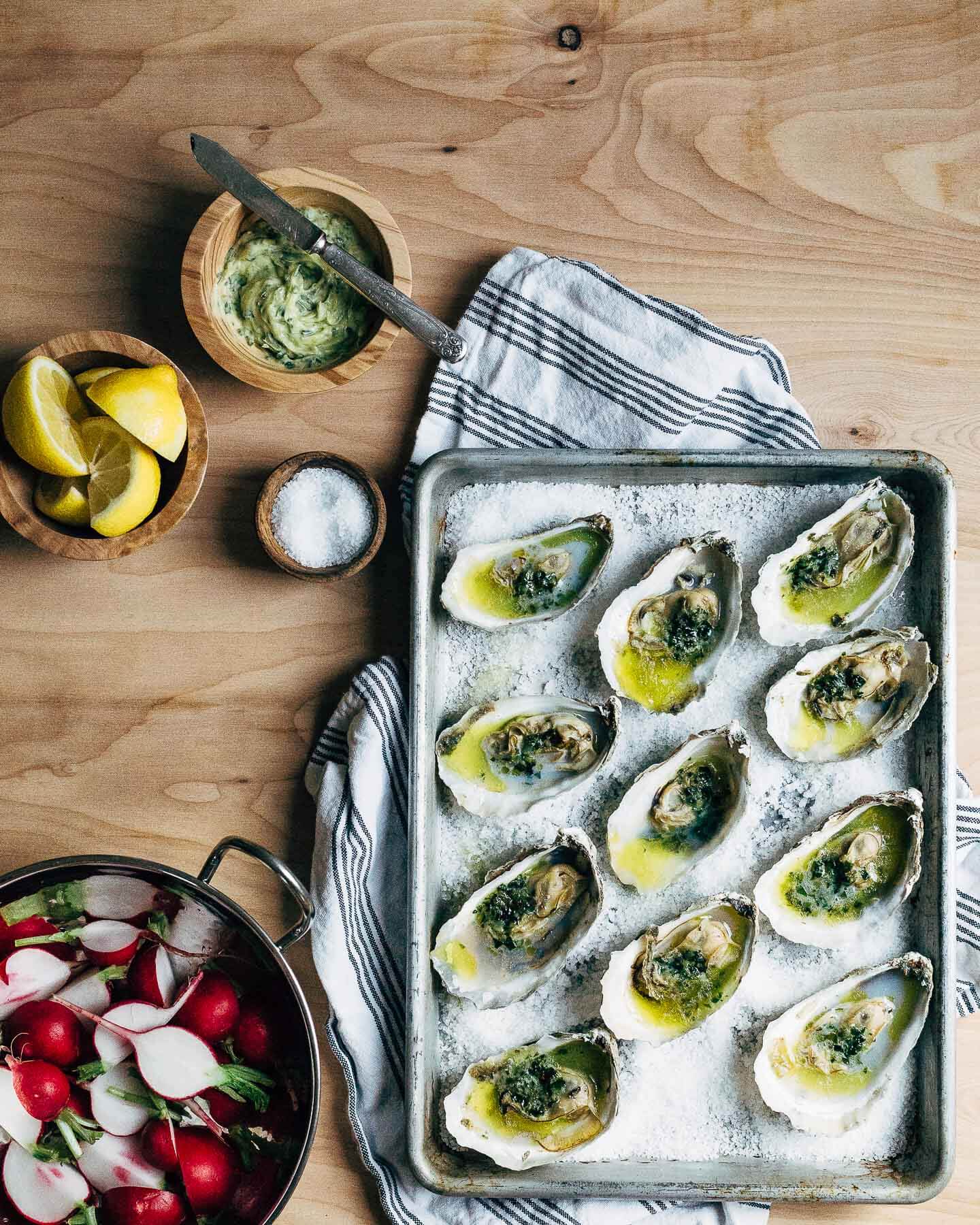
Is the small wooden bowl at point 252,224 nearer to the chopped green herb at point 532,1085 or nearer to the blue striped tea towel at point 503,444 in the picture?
the blue striped tea towel at point 503,444

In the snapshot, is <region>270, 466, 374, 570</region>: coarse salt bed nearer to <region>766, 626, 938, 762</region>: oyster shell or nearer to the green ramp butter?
the green ramp butter

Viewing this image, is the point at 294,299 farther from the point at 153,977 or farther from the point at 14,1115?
the point at 14,1115

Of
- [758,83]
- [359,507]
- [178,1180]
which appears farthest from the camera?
[758,83]

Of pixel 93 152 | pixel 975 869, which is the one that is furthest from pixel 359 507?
pixel 975 869

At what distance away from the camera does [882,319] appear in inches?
60.2

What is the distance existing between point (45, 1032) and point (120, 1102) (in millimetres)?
122

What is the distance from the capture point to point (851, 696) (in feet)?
4.67

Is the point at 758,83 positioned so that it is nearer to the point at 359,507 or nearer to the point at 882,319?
the point at 882,319

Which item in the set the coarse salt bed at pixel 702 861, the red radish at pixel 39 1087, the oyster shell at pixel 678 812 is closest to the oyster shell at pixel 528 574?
the coarse salt bed at pixel 702 861

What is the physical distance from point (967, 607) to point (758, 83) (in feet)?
2.58

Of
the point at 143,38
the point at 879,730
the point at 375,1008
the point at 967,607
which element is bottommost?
the point at 375,1008

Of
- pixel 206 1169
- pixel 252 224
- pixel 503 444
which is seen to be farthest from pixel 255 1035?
pixel 252 224

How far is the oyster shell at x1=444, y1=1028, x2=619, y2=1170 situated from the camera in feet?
4.47

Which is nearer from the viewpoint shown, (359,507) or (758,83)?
(359,507)
